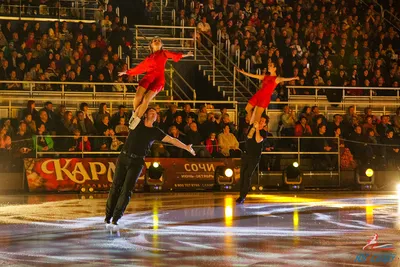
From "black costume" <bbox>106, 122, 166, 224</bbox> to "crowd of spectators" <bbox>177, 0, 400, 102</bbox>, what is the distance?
13635 millimetres

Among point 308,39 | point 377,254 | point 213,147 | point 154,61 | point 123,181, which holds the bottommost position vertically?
point 377,254

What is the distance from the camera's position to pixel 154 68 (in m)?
14.0

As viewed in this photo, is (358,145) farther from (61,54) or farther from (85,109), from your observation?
(61,54)

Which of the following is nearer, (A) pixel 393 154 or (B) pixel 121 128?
(B) pixel 121 128

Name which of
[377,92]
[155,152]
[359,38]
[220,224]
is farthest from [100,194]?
[359,38]

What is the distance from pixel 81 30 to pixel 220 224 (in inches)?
552

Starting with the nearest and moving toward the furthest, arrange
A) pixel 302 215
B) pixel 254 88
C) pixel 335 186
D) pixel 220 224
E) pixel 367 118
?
pixel 220 224 → pixel 302 215 → pixel 335 186 → pixel 367 118 → pixel 254 88

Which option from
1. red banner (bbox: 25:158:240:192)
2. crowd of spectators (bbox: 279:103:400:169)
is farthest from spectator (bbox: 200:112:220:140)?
crowd of spectators (bbox: 279:103:400:169)

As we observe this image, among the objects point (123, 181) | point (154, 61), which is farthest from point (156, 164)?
point (123, 181)

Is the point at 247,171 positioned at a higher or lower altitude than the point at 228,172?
higher

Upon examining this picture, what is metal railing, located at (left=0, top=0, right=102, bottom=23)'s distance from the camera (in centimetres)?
2578

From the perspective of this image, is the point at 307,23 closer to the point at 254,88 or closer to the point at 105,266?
the point at 254,88

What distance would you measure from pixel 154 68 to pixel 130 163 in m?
2.66

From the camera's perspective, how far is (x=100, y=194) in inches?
787
